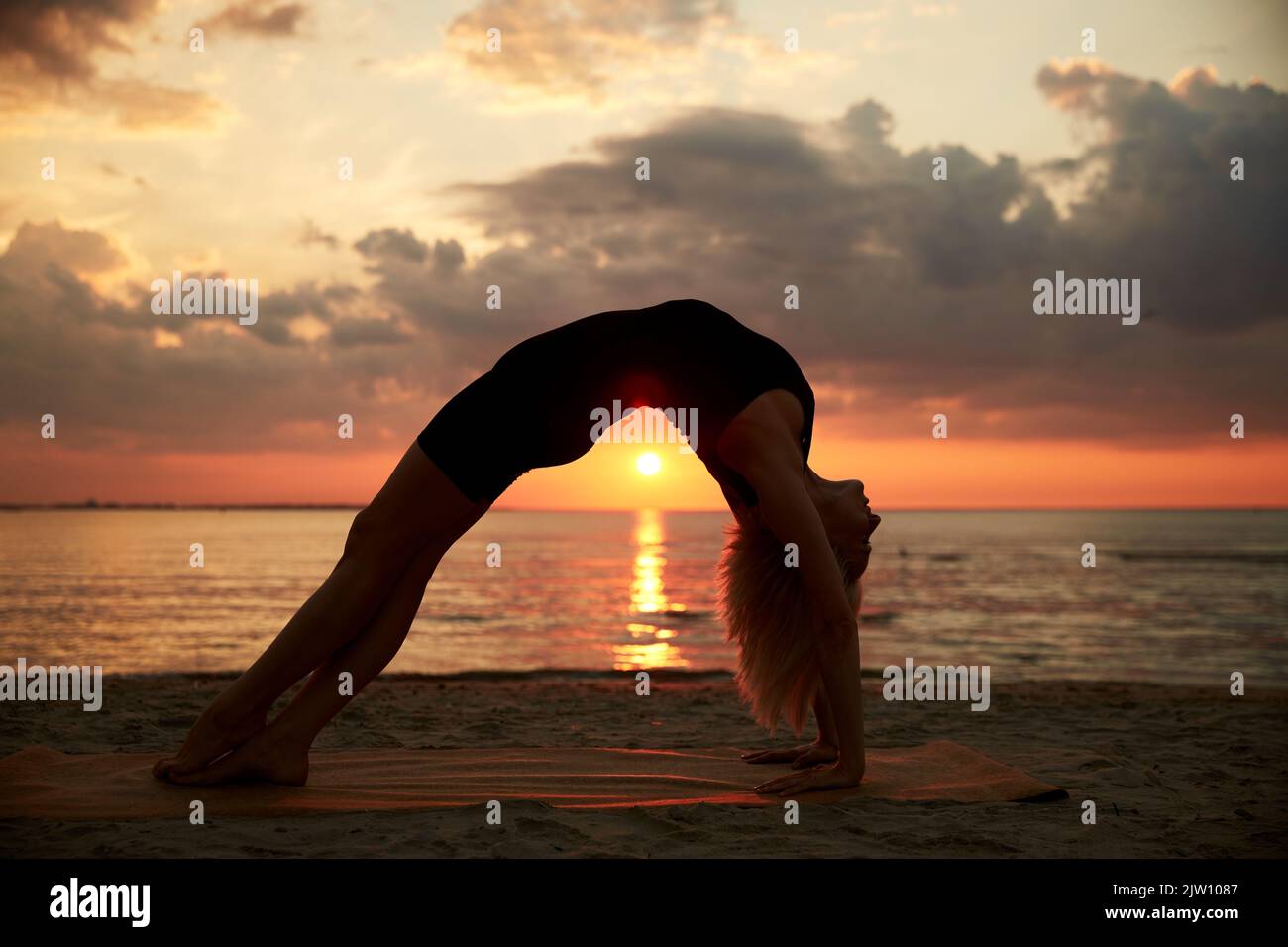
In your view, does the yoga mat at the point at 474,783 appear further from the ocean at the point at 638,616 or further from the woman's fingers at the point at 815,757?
the ocean at the point at 638,616

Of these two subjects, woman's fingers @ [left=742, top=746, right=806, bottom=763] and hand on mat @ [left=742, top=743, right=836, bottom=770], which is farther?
woman's fingers @ [left=742, top=746, right=806, bottom=763]

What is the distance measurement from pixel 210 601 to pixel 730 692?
1428cm

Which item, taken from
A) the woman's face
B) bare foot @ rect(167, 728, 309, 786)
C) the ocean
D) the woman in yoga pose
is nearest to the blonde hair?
the woman's face

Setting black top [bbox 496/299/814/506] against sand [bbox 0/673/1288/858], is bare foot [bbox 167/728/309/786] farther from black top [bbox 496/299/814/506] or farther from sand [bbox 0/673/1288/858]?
black top [bbox 496/299/814/506]

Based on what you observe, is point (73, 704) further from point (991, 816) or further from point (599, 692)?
point (991, 816)

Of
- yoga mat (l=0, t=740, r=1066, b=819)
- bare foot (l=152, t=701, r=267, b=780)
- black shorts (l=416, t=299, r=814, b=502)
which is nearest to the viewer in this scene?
yoga mat (l=0, t=740, r=1066, b=819)

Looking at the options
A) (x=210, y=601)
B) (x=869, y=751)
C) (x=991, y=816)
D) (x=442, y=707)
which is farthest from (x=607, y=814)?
(x=210, y=601)

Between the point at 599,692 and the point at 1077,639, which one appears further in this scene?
the point at 1077,639

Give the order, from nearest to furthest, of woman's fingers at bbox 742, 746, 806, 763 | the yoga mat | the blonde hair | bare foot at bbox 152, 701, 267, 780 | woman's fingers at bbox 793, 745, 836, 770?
1. the yoga mat
2. bare foot at bbox 152, 701, 267, 780
3. the blonde hair
4. woman's fingers at bbox 793, 745, 836, 770
5. woman's fingers at bbox 742, 746, 806, 763

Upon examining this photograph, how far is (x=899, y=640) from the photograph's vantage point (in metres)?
14.1

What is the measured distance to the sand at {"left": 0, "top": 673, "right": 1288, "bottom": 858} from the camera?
2.76m

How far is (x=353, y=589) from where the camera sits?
3.42 m

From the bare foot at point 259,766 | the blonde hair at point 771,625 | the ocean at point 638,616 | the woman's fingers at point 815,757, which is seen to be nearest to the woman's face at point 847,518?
the blonde hair at point 771,625

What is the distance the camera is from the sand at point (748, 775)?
2762mm
